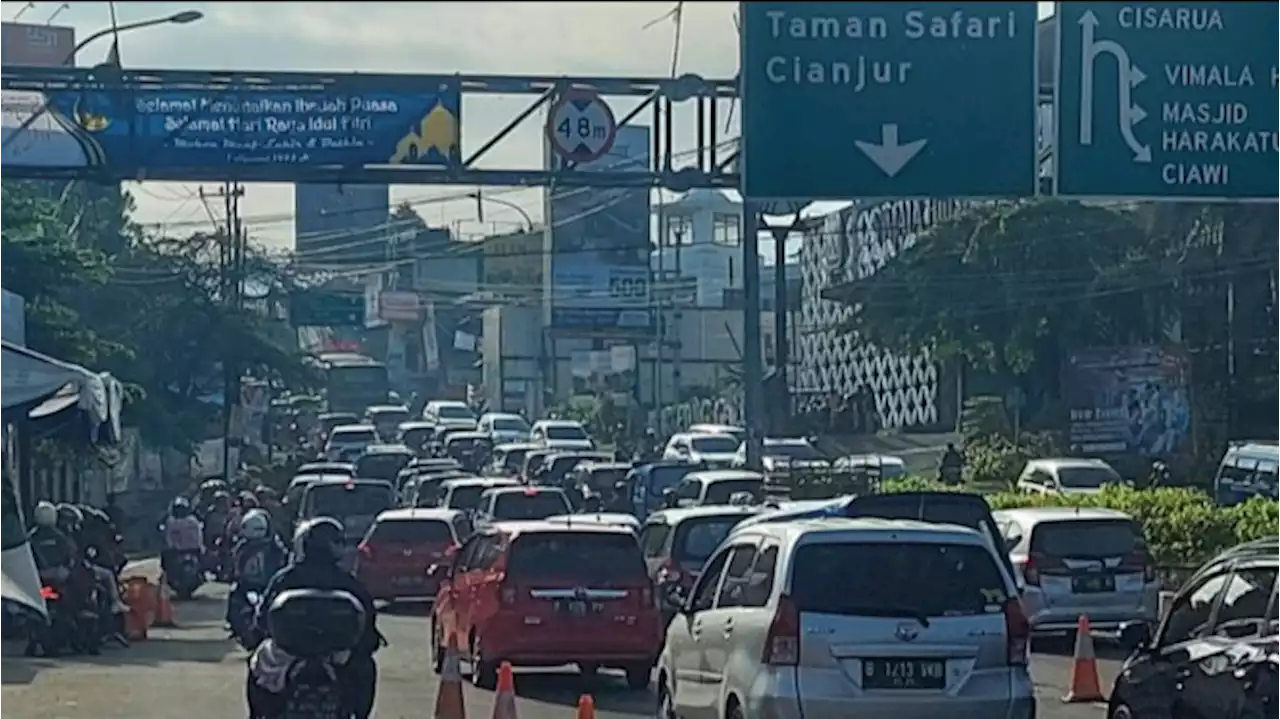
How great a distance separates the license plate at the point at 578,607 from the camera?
68.3 ft

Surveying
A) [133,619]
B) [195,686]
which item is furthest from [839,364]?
[195,686]

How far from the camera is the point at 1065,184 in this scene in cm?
2255

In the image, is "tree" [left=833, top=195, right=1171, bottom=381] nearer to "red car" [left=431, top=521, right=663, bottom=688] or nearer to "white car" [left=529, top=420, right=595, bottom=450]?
"white car" [left=529, top=420, right=595, bottom=450]

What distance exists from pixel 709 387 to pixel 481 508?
3989 cm

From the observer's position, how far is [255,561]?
19.8 meters

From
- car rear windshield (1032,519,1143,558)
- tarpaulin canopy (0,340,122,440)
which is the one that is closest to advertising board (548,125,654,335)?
car rear windshield (1032,519,1143,558)

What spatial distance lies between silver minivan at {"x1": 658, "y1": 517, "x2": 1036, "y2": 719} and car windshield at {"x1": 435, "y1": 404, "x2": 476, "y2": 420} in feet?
192

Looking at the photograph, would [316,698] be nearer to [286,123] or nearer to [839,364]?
[286,123]

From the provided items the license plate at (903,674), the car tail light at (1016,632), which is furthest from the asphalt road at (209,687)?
the license plate at (903,674)

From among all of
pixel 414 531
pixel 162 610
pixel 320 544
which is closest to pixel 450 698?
pixel 320 544

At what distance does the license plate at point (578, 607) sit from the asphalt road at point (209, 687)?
2.36 ft

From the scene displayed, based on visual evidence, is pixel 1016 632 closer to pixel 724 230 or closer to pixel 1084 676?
pixel 1084 676

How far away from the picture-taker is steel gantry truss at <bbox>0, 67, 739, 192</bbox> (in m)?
25.1

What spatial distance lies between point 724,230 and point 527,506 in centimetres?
3952
